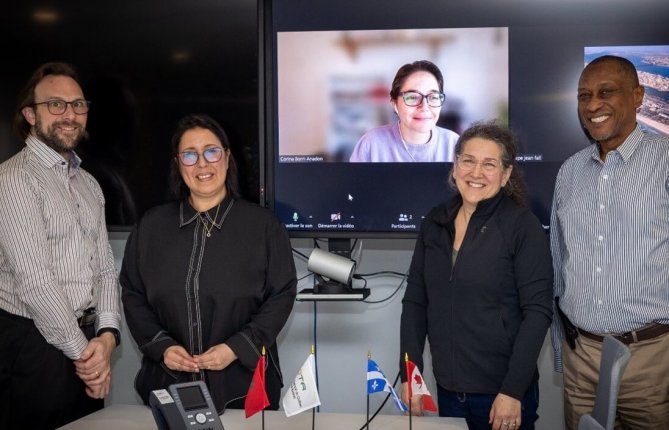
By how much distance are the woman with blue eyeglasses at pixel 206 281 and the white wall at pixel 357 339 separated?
1079 mm

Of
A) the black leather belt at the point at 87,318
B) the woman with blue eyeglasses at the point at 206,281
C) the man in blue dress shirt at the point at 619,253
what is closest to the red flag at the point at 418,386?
the woman with blue eyeglasses at the point at 206,281

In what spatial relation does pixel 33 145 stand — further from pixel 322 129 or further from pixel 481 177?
pixel 481 177

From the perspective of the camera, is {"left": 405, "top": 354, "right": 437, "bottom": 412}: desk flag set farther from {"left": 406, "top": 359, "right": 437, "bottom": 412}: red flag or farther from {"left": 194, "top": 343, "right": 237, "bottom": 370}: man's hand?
{"left": 194, "top": 343, "right": 237, "bottom": 370}: man's hand

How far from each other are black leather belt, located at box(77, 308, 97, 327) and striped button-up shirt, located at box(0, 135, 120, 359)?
0.03m

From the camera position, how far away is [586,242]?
9.62 ft

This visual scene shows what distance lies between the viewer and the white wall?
409cm

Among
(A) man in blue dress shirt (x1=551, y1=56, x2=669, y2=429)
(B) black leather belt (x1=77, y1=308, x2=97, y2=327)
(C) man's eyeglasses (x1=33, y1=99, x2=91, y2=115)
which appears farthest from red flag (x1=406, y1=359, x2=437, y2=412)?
(C) man's eyeglasses (x1=33, y1=99, x2=91, y2=115)

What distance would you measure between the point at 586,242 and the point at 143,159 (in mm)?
2263

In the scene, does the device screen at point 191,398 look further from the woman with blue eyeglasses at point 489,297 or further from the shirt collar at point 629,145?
the shirt collar at point 629,145

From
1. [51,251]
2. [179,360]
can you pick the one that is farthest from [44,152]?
[179,360]

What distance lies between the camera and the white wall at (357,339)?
409cm

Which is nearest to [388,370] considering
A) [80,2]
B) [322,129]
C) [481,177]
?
[322,129]

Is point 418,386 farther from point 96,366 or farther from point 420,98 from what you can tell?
point 420,98

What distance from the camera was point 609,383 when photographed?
2289 mm
